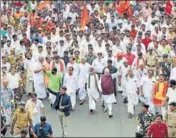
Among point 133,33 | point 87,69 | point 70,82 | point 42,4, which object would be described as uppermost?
point 42,4

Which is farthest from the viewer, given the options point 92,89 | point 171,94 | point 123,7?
point 123,7

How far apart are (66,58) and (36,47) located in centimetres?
107

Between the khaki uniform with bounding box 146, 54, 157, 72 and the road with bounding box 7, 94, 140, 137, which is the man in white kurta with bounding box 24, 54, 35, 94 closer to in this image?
the road with bounding box 7, 94, 140, 137

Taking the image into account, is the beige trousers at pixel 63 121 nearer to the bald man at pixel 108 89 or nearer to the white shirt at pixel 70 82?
the bald man at pixel 108 89

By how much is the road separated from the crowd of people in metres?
0.23

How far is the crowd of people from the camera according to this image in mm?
14992

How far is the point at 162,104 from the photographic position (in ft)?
52.3

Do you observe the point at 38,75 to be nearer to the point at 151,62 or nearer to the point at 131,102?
the point at 131,102

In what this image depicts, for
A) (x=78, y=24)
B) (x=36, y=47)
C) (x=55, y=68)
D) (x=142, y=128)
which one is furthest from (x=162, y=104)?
(x=78, y=24)

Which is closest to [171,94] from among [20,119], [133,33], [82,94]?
[82,94]

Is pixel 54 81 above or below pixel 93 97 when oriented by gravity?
above

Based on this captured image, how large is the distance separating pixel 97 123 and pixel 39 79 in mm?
2497

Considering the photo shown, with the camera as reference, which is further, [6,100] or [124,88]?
[124,88]

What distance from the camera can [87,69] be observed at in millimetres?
17656
